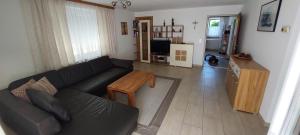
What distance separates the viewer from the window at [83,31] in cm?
313

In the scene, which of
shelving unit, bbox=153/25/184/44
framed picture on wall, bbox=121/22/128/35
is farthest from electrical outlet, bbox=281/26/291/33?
framed picture on wall, bbox=121/22/128/35

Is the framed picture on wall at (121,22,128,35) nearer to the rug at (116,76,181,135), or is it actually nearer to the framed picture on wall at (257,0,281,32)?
the rug at (116,76,181,135)

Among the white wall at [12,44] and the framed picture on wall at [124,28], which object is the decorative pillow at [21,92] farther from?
the framed picture on wall at [124,28]

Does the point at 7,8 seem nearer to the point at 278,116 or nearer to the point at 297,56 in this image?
the point at 297,56

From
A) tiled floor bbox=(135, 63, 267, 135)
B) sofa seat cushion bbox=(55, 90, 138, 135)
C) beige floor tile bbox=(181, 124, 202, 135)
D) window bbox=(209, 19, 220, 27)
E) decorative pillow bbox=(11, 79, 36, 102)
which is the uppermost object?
window bbox=(209, 19, 220, 27)

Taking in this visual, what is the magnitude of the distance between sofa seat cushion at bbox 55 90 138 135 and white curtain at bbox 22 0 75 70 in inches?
39.5

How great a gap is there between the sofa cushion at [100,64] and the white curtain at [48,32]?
60 centimetres

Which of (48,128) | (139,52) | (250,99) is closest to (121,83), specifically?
(48,128)

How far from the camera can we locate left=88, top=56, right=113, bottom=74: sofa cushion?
3.40m

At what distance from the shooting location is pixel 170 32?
5.49 m

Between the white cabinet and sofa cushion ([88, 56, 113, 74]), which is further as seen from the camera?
the white cabinet

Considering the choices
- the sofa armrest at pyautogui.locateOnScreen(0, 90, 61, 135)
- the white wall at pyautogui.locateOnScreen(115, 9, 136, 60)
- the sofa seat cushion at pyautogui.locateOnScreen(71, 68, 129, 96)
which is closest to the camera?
the sofa armrest at pyautogui.locateOnScreen(0, 90, 61, 135)

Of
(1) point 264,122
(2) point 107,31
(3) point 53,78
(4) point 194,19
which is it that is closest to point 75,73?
(3) point 53,78

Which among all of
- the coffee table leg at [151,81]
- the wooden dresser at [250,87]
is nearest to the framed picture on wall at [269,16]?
the wooden dresser at [250,87]
